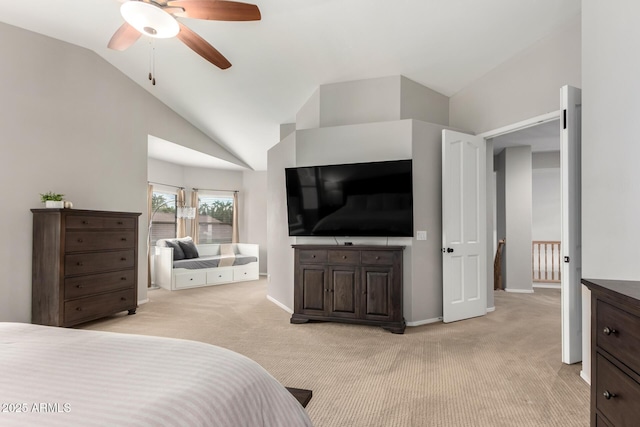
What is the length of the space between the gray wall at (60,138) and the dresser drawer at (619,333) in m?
4.99

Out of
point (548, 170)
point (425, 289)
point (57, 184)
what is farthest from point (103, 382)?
point (548, 170)

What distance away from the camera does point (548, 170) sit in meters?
7.34

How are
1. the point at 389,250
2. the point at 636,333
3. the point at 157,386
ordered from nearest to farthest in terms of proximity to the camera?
the point at 157,386
the point at 636,333
the point at 389,250

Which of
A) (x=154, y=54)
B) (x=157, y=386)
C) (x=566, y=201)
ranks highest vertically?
(x=154, y=54)

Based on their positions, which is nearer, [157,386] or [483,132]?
[157,386]

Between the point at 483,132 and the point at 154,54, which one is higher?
the point at 154,54

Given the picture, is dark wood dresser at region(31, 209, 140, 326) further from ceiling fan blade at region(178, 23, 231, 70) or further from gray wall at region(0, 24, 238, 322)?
ceiling fan blade at region(178, 23, 231, 70)

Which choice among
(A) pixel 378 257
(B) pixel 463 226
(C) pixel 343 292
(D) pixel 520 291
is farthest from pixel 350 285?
→ (D) pixel 520 291

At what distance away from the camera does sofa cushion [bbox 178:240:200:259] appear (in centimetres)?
674

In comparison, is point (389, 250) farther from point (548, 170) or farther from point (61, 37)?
point (548, 170)

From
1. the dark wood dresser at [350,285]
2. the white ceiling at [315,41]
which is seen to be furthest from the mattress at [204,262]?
the dark wood dresser at [350,285]

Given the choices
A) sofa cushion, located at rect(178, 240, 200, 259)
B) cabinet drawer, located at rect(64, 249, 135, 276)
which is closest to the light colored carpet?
cabinet drawer, located at rect(64, 249, 135, 276)

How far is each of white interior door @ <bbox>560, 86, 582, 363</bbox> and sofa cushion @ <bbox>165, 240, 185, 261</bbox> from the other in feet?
19.7

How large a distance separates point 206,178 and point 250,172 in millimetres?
1061
